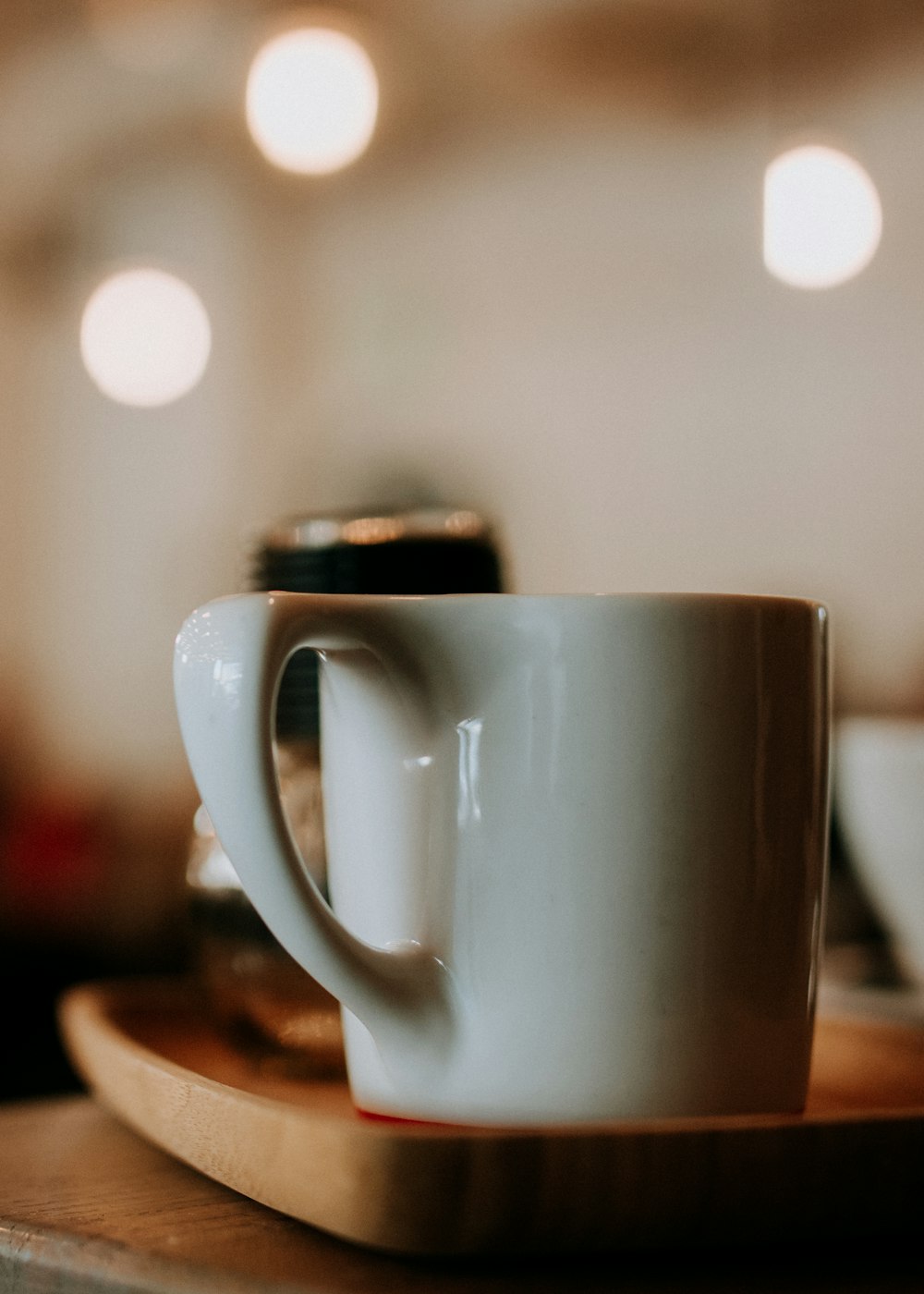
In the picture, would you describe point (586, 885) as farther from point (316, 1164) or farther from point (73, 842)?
point (73, 842)

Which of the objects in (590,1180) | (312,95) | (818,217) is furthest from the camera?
(312,95)

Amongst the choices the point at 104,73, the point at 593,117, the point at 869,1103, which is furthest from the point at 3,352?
the point at 869,1103

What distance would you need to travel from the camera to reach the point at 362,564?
0.46 m

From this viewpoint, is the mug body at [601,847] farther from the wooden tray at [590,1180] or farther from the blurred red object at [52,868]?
the blurred red object at [52,868]

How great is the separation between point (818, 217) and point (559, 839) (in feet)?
2.65

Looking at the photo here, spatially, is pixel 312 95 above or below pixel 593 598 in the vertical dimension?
above

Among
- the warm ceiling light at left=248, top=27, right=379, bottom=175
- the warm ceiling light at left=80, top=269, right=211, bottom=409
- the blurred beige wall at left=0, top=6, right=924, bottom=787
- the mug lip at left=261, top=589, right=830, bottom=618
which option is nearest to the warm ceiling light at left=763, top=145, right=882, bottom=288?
the blurred beige wall at left=0, top=6, right=924, bottom=787

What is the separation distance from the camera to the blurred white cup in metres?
0.49

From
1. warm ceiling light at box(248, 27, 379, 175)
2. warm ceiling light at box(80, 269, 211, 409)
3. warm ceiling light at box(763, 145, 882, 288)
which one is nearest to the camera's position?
warm ceiling light at box(763, 145, 882, 288)

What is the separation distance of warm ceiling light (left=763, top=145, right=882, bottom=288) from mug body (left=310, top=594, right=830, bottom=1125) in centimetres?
71

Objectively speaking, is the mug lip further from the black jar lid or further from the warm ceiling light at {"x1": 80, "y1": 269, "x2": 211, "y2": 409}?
the warm ceiling light at {"x1": 80, "y1": 269, "x2": 211, "y2": 409}

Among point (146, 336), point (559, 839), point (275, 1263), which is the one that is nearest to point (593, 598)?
point (559, 839)

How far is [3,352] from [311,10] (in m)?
1.04

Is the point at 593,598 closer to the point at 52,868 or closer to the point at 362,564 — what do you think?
the point at 362,564
